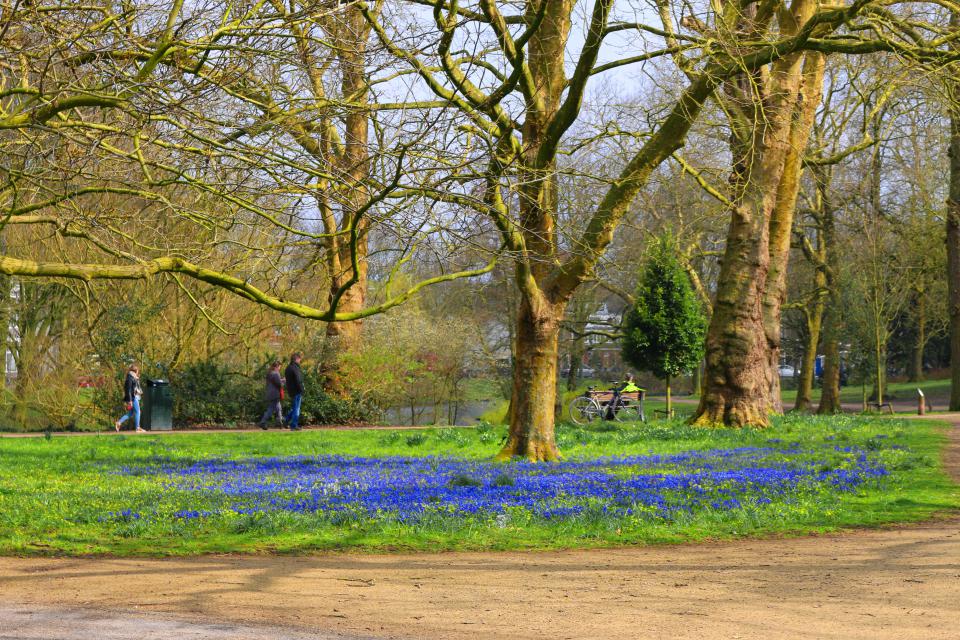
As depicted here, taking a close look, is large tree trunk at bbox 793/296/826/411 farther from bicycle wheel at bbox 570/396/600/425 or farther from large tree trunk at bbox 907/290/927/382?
bicycle wheel at bbox 570/396/600/425

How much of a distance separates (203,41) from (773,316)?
17939 millimetres

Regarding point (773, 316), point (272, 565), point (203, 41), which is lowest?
point (272, 565)

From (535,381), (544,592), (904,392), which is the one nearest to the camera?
(544,592)

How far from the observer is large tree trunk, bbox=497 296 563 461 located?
14.5 meters

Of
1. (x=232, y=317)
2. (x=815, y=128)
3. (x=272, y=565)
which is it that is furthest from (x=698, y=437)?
(x=815, y=128)

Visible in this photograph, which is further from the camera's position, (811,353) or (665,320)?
(811,353)

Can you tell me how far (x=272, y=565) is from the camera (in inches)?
300

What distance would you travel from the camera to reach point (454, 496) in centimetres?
1013

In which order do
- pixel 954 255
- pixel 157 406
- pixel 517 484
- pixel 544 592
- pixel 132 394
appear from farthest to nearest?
pixel 954 255, pixel 157 406, pixel 132 394, pixel 517 484, pixel 544 592

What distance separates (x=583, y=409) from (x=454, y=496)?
749 inches

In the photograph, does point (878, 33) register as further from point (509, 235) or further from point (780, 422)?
point (780, 422)

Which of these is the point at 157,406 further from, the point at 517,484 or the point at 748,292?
the point at 517,484

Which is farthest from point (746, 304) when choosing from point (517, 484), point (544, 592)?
point (544, 592)

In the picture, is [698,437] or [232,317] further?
[232,317]
